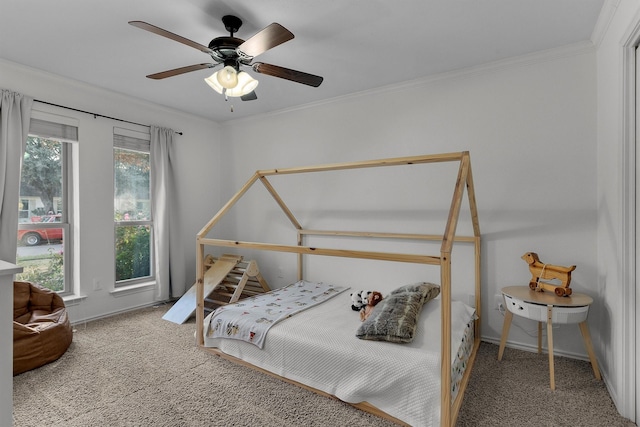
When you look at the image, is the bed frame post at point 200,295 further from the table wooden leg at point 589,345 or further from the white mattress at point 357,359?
the table wooden leg at point 589,345

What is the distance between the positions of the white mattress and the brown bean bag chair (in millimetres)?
1105

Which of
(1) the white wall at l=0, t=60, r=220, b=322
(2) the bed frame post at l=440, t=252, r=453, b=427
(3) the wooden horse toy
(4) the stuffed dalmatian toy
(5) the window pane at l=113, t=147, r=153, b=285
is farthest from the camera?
(5) the window pane at l=113, t=147, r=153, b=285

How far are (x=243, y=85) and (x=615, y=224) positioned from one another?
2462 millimetres

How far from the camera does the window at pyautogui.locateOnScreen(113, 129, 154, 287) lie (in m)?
3.65

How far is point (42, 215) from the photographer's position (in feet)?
10.2

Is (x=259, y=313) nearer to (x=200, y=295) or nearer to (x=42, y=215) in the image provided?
(x=200, y=295)

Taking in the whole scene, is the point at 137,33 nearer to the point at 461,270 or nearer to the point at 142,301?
the point at 142,301

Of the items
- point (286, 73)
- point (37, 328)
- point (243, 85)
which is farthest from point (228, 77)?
point (37, 328)

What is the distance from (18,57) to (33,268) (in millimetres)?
1813

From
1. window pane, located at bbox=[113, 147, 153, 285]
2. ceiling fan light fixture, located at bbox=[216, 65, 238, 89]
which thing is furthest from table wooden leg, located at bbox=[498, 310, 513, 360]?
window pane, located at bbox=[113, 147, 153, 285]

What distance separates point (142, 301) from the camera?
3797 mm

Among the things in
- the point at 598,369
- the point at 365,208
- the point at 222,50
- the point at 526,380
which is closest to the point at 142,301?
the point at 365,208

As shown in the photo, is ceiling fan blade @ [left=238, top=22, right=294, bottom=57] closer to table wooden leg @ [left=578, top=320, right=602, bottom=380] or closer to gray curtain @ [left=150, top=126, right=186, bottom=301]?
gray curtain @ [left=150, top=126, right=186, bottom=301]

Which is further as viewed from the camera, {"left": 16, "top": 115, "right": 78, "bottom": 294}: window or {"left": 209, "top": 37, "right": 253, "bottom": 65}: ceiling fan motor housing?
{"left": 16, "top": 115, "right": 78, "bottom": 294}: window
